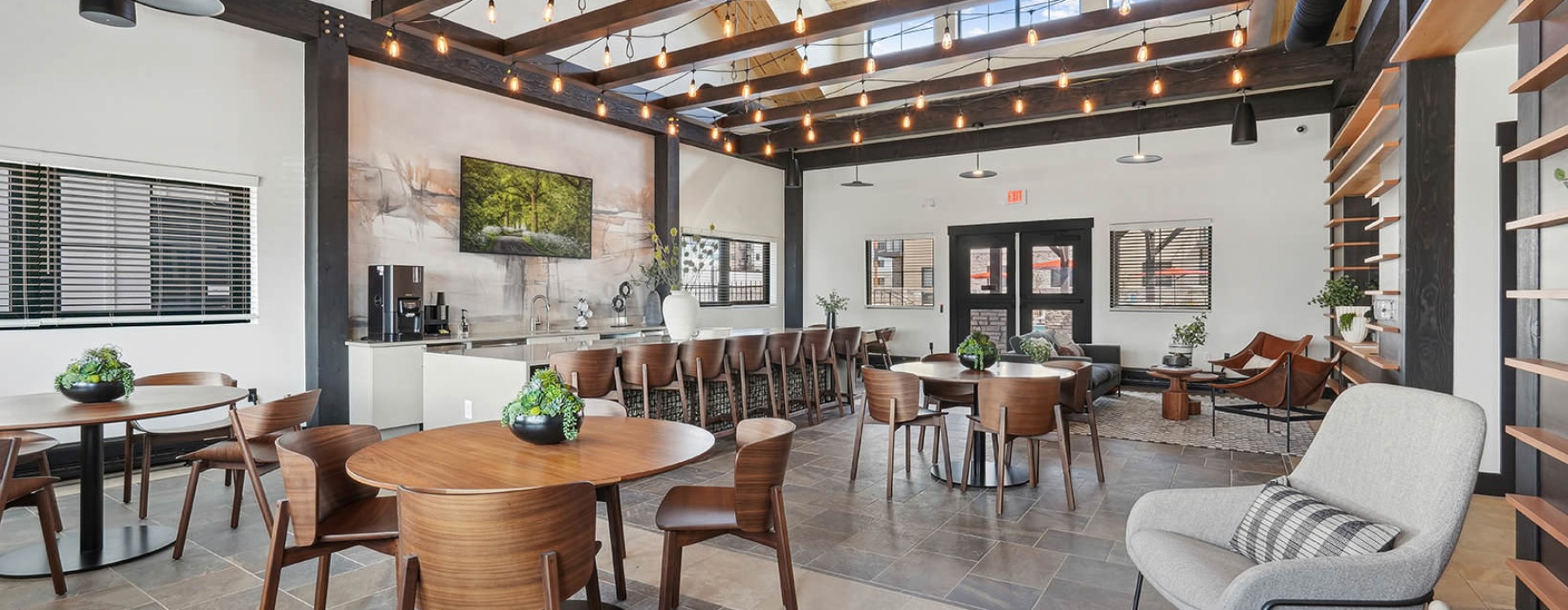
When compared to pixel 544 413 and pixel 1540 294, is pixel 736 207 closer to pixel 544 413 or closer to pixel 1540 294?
pixel 544 413

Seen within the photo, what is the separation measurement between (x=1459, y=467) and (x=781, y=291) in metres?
10.0

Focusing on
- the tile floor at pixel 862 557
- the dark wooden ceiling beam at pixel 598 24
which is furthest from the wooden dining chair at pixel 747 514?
the dark wooden ceiling beam at pixel 598 24

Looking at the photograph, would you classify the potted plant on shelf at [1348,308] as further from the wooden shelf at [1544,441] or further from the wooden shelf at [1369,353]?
the wooden shelf at [1544,441]

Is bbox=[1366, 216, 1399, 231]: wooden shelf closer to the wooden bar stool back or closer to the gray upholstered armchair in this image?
the gray upholstered armchair

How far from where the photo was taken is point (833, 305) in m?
10.4

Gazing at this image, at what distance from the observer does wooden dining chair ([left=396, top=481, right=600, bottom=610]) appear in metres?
1.85

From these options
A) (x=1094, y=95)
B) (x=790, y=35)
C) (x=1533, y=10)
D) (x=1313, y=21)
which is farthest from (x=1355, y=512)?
(x=1094, y=95)

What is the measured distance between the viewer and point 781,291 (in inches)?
465

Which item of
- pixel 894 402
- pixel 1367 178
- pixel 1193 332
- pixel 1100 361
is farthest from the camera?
pixel 1100 361

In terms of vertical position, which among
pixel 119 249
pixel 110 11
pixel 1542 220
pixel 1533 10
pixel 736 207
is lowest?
pixel 1542 220

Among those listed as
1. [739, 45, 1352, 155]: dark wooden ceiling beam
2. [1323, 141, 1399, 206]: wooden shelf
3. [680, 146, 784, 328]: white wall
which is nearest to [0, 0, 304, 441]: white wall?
[680, 146, 784, 328]: white wall

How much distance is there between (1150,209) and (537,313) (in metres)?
6.99

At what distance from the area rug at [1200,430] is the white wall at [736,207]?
5.02m

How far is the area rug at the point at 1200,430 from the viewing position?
5.88 m
